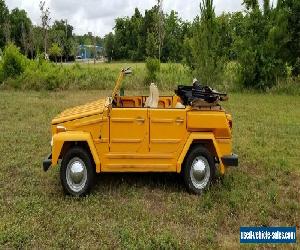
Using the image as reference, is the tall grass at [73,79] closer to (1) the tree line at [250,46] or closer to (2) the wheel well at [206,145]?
(1) the tree line at [250,46]

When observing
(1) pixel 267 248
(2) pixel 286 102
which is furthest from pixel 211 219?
(2) pixel 286 102

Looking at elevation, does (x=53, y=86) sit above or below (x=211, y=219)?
above

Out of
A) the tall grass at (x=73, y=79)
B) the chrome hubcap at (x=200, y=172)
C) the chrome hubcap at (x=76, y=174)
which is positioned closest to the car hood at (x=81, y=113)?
the chrome hubcap at (x=76, y=174)

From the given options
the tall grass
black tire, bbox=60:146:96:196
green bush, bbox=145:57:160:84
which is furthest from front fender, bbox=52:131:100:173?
green bush, bbox=145:57:160:84

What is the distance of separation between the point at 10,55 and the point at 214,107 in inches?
685

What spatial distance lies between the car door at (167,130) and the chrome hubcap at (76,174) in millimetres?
1007

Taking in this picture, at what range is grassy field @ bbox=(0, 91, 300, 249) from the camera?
4582 millimetres

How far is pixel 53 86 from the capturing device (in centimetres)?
2064

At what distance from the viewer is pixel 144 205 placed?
552 centimetres

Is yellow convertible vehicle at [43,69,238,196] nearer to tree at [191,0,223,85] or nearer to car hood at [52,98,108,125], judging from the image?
car hood at [52,98,108,125]

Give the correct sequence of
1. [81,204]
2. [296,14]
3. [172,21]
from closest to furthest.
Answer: [81,204], [296,14], [172,21]

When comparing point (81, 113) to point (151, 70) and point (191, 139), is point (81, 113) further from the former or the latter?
point (151, 70)

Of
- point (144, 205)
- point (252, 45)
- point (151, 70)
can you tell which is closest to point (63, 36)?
point (151, 70)

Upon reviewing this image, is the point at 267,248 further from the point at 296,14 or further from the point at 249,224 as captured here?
the point at 296,14
